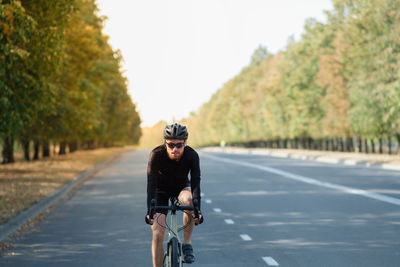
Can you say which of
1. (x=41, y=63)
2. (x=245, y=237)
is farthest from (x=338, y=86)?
(x=245, y=237)

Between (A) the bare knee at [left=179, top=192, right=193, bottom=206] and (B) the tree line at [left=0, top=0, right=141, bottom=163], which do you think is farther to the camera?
(B) the tree line at [left=0, top=0, right=141, bottom=163]

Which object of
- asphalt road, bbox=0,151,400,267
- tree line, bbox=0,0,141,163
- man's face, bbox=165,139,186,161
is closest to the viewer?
man's face, bbox=165,139,186,161

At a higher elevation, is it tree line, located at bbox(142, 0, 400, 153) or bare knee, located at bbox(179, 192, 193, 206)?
tree line, located at bbox(142, 0, 400, 153)

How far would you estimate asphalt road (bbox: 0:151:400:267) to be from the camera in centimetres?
832

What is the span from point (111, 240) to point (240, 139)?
114m

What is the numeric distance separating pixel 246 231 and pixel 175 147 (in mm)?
5476

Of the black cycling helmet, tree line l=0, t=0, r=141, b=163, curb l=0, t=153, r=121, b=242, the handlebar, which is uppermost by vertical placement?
tree line l=0, t=0, r=141, b=163

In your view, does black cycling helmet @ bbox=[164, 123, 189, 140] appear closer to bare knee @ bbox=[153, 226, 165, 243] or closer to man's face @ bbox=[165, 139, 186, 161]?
man's face @ bbox=[165, 139, 186, 161]

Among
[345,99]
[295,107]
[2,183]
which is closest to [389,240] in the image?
[2,183]

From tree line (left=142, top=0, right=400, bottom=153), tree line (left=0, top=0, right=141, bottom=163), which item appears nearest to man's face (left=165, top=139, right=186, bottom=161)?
tree line (left=142, top=0, right=400, bottom=153)

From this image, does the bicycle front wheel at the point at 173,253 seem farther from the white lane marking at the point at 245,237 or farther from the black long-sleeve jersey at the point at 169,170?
the white lane marking at the point at 245,237

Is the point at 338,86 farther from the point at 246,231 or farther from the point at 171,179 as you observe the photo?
the point at 171,179

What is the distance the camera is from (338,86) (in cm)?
5684

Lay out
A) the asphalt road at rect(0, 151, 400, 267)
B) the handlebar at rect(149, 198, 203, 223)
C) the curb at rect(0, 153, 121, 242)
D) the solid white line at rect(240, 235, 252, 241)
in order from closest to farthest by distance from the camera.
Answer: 1. the handlebar at rect(149, 198, 203, 223)
2. the asphalt road at rect(0, 151, 400, 267)
3. the solid white line at rect(240, 235, 252, 241)
4. the curb at rect(0, 153, 121, 242)
